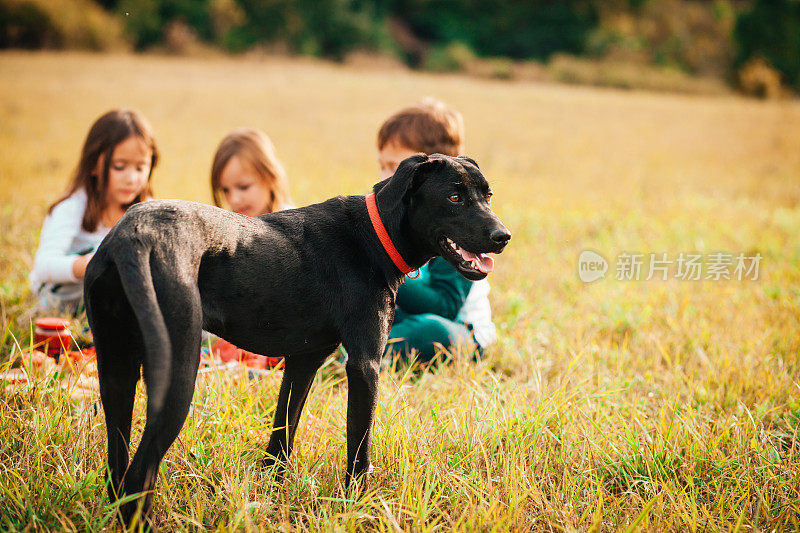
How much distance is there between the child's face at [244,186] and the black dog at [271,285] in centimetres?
247

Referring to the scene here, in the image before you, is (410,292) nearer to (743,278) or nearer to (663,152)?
(743,278)

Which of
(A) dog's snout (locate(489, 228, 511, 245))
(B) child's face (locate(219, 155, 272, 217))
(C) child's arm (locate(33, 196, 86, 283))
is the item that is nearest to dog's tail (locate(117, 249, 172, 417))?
(A) dog's snout (locate(489, 228, 511, 245))

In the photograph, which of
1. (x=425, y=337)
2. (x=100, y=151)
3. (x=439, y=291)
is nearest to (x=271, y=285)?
(x=425, y=337)

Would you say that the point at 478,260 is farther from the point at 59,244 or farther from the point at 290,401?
the point at 59,244

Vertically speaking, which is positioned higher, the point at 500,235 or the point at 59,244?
the point at 500,235

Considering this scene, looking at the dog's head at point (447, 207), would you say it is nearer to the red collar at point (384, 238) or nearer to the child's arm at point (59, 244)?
the red collar at point (384, 238)

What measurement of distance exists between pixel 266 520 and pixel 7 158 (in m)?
9.75

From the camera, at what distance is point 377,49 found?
1344 inches

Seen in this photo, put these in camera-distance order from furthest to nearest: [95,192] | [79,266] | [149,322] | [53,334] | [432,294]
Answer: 1. [95,192]
2. [432,294]
3. [79,266]
4. [53,334]
5. [149,322]

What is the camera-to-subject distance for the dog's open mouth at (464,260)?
6.85 ft

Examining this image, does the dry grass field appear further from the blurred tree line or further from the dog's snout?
the blurred tree line

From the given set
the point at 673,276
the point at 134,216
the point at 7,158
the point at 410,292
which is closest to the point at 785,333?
the point at 673,276

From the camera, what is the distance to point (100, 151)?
4047 millimetres

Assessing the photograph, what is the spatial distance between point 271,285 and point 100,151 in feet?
9.38
